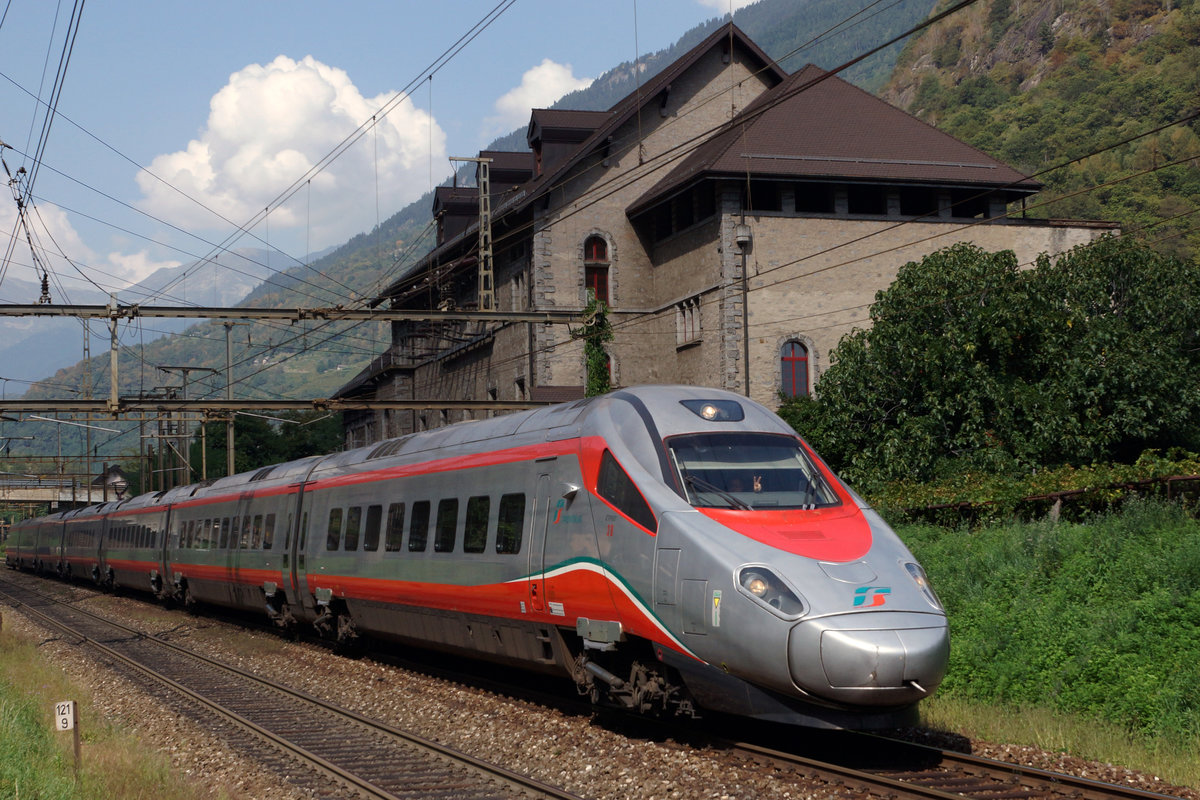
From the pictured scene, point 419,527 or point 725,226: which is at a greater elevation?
point 725,226

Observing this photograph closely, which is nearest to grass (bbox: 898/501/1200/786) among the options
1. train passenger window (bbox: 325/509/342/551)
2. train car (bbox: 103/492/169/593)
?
train passenger window (bbox: 325/509/342/551)

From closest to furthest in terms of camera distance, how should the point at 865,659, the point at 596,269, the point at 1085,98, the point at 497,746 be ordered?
the point at 865,659 < the point at 497,746 < the point at 596,269 < the point at 1085,98

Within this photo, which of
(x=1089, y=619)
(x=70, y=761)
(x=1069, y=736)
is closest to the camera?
(x=1069, y=736)

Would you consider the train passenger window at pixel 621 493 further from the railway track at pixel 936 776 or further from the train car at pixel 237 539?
the train car at pixel 237 539

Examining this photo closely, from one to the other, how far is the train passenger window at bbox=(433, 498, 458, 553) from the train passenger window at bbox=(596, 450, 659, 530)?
12.3ft

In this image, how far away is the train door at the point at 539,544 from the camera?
1264 centimetres

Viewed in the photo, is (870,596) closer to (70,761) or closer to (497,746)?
(497,746)

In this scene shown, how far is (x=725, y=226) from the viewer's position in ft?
122

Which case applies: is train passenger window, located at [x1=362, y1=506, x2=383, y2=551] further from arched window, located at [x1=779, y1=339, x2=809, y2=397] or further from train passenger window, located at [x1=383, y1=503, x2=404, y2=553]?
arched window, located at [x1=779, y1=339, x2=809, y2=397]

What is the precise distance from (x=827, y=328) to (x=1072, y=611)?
24.7m

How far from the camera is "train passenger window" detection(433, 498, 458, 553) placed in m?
15.0

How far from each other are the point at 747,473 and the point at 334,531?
10.2 metres

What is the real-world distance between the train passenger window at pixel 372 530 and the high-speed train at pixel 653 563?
0.13 feet

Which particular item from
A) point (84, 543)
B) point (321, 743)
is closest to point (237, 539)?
point (321, 743)
